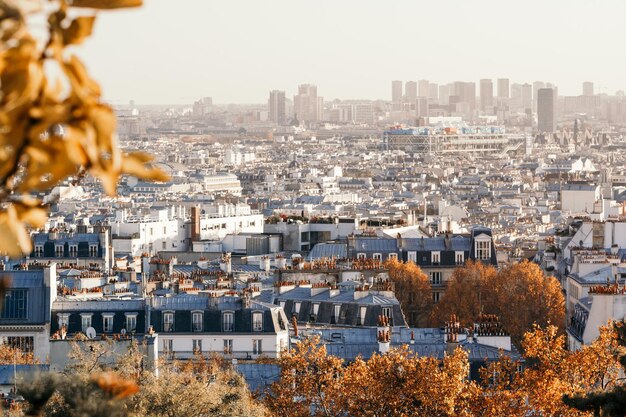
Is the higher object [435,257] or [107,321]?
[107,321]

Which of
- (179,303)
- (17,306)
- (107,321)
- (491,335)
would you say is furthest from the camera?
(179,303)

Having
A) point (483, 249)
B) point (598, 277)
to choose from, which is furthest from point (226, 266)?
point (483, 249)

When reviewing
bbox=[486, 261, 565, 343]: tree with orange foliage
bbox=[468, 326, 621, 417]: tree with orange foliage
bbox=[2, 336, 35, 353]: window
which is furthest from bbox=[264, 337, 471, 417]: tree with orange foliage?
bbox=[486, 261, 565, 343]: tree with orange foliage

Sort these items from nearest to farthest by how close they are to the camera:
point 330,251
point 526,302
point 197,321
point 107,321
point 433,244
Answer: point 107,321 < point 197,321 < point 526,302 < point 330,251 < point 433,244

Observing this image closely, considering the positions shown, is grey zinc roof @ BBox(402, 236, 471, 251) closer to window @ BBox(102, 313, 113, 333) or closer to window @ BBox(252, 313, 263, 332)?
window @ BBox(252, 313, 263, 332)

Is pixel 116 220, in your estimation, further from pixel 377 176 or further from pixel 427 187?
pixel 377 176

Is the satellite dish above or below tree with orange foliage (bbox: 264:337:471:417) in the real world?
below

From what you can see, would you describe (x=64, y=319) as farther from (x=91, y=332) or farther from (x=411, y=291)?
(x=411, y=291)

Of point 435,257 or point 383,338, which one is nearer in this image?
point 383,338
